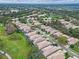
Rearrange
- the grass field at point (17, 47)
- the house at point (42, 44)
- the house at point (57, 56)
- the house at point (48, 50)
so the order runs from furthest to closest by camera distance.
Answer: the house at point (42, 44) → the grass field at point (17, 47) → the house at point (48, 50) → the house at point (57, 56)

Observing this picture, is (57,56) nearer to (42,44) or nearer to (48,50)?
(48,50)

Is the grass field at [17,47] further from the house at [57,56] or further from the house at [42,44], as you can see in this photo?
the house at [57,56]

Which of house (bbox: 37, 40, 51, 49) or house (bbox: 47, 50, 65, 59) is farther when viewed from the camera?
house (bbox: 37, 40, 51, 49)

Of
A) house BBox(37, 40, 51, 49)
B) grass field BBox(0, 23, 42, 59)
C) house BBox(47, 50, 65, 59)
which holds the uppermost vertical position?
house BBox(47, 50, 65, 59)

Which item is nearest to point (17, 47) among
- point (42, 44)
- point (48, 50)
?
point (42, 44)

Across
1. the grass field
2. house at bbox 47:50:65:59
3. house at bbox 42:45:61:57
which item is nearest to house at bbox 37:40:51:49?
house at bbox 42:45:61:57

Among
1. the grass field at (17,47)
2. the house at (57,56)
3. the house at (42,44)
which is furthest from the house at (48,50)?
the grass field at (17,47)

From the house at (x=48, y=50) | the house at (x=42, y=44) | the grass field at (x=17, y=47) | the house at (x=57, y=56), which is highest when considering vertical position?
the house at (x=57, y=56)

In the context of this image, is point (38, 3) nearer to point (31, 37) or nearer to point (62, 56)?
point (31, 37)

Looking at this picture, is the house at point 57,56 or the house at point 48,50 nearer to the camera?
the house at point 57,56

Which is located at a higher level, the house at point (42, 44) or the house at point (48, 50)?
the house at point (48, 50)

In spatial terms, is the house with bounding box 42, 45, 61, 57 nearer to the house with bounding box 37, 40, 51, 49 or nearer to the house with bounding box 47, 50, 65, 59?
the house with bounding box 47, 50, 65, 59
